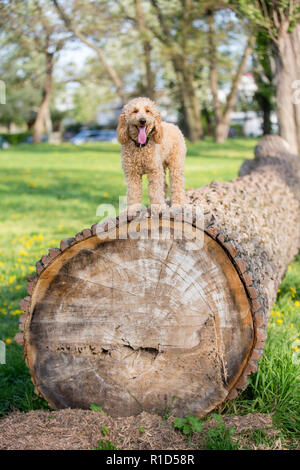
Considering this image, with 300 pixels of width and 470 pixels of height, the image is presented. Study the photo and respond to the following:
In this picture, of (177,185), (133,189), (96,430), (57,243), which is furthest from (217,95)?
(96,430)

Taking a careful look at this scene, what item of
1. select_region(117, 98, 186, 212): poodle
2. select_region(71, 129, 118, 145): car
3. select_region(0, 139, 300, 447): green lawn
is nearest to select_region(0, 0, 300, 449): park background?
select_region(0, 139, 300, 447): green lawn

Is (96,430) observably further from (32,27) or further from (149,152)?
(32,27)

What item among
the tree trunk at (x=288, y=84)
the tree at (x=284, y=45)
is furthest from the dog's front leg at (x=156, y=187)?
the tree trunk at (x=288, y=84)

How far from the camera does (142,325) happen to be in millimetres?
2781

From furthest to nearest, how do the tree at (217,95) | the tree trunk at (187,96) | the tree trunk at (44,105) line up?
1. the tree trunk at (44,105)
2. the tree at (217,95)
3. the tree trunk at (187,96)

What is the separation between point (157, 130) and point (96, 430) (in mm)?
1779

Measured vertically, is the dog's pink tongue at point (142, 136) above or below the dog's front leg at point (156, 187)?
above

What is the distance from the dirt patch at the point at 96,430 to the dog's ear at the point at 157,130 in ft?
5.39

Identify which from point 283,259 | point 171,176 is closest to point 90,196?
point 283,259

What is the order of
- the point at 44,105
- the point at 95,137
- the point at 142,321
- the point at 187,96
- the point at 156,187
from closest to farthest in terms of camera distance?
1. the point at 142,321
2. the point at 156,187
3. the point at 187,96
4. the point at 44,105
5. the point at 95,137

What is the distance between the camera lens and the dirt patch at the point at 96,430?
255 centimetres

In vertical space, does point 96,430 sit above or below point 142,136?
below

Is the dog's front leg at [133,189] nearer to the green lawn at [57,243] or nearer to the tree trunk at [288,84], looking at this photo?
the green lawn at [57,243]

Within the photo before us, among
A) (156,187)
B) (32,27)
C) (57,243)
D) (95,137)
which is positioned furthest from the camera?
(95,137)
